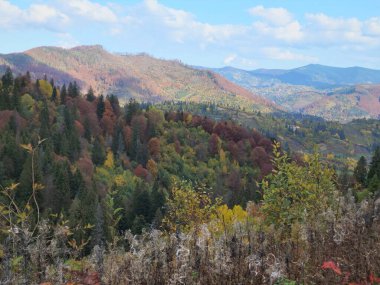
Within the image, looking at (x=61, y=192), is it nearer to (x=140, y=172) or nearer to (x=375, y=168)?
(x=140, y=172)

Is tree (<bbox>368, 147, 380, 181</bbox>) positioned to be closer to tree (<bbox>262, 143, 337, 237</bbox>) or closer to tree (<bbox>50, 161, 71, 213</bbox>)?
tree (<bbox>262, 143, 337, 237</bbox>)

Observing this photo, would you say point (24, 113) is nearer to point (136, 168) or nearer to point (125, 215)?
point (136, 168)

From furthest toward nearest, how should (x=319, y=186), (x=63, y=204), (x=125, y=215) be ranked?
(x=63, y=204), (x=125, y=215), (x=319, y=186)

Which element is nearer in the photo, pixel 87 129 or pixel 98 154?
pixel 98 154

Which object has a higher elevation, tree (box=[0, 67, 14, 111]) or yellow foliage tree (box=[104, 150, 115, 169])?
tree (box=[0, 67, 14, 111])

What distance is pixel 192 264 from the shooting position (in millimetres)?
9469

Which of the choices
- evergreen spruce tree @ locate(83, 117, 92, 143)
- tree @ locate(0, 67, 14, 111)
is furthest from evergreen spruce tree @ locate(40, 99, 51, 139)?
evergreen spruce tree @ locate(83, 117, 92, 143)

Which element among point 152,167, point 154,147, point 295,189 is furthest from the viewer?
point 154,147

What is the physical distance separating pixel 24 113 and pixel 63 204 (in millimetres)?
77509

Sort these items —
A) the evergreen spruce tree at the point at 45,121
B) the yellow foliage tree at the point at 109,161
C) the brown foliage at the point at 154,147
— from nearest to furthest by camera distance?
1. the evergreen spruce tree at the point at 45,121
2. the yellow foliage tree at the point at 109,161
3. the brown foliage at the point at 154,147

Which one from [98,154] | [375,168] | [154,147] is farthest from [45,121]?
[375,168]

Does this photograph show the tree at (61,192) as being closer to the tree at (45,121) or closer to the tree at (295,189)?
the tree at (45,121)

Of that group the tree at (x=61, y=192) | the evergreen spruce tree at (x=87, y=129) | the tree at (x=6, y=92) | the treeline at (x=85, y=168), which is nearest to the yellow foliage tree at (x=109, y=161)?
the treeline at (x=85, y=168)

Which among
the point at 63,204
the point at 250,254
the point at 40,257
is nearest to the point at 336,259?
the point at 250,254
